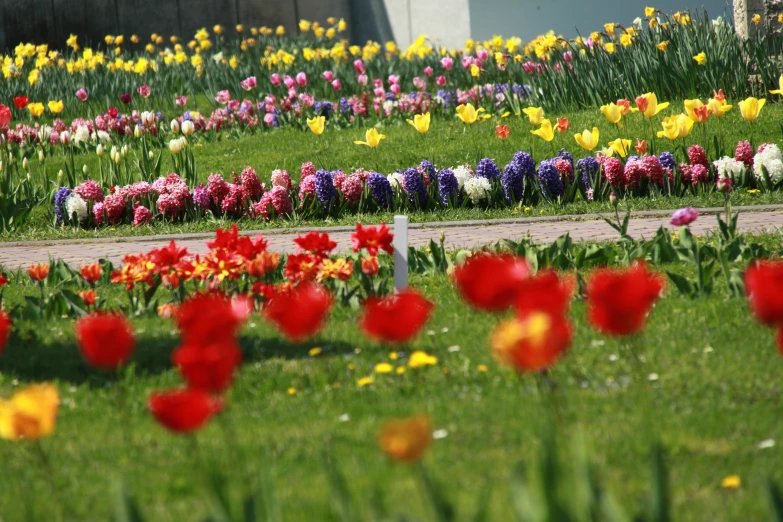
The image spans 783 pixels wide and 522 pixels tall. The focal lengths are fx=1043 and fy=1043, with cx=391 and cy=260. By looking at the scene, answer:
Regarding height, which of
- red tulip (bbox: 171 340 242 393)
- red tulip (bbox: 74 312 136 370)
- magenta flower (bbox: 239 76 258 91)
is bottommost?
red tulip (bbox: 171 340 242 393)

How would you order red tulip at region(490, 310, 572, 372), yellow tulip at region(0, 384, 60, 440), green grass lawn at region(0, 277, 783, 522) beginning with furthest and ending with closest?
1. green grass lawn at region(0, 277, 783, 522)
2. yellow tulip at region(0, 384, 60, 440)
3. red tulip at region(490, 310, 572, 372)

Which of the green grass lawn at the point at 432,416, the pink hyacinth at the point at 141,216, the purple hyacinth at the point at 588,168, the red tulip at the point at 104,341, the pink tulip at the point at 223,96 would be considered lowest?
the green grass lawn at the point at 432,416

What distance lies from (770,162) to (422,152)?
313 centimetres

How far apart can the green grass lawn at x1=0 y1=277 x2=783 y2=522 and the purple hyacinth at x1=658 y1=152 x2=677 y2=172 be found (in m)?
3.69

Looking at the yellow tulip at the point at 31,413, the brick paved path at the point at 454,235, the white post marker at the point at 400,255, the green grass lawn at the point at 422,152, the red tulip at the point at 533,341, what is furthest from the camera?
the green grass lawn at the point at 422,152

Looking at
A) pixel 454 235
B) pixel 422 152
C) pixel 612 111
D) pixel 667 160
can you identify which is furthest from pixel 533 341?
pixel 422 152

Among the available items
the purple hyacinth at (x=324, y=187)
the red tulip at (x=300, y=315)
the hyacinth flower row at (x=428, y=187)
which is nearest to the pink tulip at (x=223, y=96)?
the hyacinth flower row at (x=428, y=187)

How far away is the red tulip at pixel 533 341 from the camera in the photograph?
1923mm

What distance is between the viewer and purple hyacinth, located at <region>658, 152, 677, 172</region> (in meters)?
8.10

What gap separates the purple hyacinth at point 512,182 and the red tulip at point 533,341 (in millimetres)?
6273

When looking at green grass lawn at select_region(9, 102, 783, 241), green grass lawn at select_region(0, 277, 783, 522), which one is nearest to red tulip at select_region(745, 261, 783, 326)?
green grass lawn at select_region(0, 277, 783, 522)

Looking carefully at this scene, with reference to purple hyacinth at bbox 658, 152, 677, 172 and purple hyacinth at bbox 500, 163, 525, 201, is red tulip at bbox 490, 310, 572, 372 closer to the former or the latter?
purple hyacinth at bbox 500, 163, 525, 201

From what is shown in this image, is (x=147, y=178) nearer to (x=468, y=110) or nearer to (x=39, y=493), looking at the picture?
(x=468, y=110)

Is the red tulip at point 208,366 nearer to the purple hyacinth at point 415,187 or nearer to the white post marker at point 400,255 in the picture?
the white post marker at point 400,255
